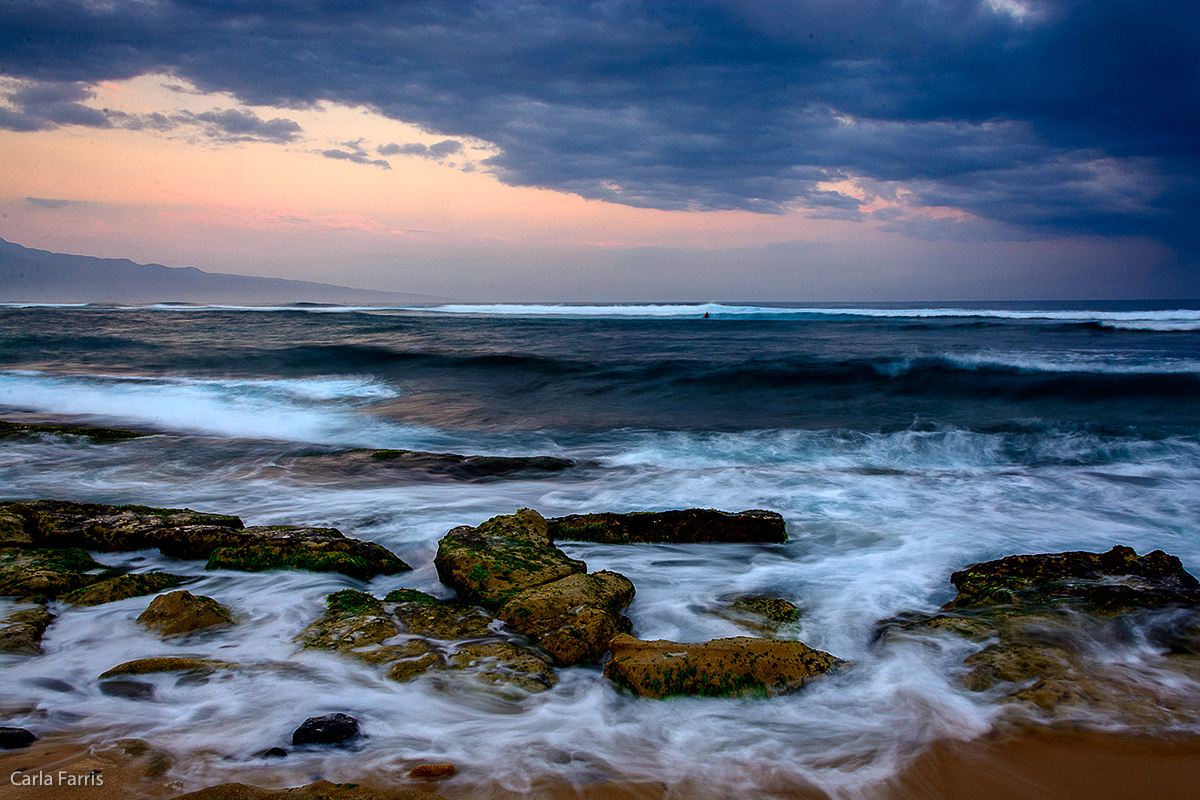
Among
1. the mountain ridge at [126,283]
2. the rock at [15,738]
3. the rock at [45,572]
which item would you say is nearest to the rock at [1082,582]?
the rock at [15,738]

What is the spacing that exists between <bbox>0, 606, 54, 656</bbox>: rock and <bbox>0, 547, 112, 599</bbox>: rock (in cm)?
26

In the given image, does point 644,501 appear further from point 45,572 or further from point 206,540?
point 45,572

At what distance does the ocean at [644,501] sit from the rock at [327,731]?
58 millimetres

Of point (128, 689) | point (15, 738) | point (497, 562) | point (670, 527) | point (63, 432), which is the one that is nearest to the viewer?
point (15, 738)

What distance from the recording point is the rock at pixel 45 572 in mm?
3555

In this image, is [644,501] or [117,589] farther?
[644,501]

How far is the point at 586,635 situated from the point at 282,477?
5260 millimetres

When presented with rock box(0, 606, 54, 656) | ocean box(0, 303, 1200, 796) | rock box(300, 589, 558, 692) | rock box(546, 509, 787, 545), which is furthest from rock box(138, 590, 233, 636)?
rock box(546, 509, 787, 545)

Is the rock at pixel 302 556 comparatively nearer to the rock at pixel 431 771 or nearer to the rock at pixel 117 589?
the rock at pixel 117 589

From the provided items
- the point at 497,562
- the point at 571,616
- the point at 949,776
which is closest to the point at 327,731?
the point at 571,616

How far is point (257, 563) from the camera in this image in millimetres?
4141

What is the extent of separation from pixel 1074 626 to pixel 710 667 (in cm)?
217

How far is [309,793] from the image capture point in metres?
1.95

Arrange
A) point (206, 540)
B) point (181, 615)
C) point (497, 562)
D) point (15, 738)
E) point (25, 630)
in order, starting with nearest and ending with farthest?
1. point (15, 738)
2. point (25, 630)
3. point (181, 615)
4. point (497, 562)
5. point (206, 540)
